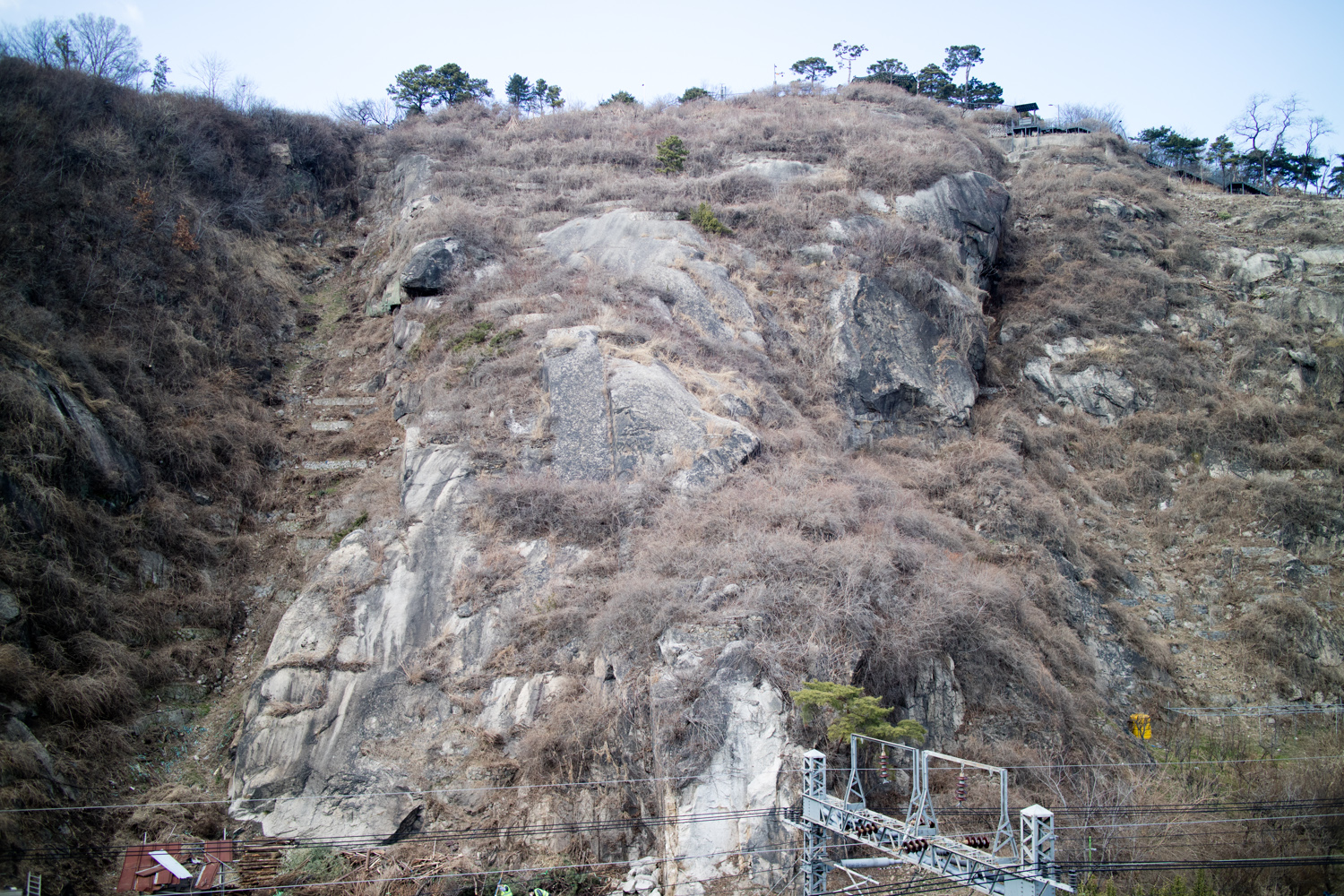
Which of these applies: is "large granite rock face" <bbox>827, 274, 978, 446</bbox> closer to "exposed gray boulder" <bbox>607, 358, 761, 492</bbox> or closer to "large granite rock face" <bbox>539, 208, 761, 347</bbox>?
"large granite rock face" <bbox>539, 208, 761, 347</bbox>

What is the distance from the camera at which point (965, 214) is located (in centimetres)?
2822

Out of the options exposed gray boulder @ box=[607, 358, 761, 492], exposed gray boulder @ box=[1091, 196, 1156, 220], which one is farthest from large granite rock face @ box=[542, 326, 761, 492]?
exposed gray boulder @ box=[1091, 196, 1156, 220]

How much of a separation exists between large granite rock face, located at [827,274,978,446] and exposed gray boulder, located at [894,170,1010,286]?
203 inches

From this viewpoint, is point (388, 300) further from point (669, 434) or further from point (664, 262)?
point (669, 434)

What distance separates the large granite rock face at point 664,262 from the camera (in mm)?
22438

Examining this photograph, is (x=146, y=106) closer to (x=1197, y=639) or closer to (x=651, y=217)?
(x=651, y=217)

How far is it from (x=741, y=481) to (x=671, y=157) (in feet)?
65.6

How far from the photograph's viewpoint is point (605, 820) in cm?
1188

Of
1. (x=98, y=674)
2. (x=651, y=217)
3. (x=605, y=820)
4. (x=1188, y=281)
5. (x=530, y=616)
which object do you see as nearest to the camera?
(x=605, y=820)

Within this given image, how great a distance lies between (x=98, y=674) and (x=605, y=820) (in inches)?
370

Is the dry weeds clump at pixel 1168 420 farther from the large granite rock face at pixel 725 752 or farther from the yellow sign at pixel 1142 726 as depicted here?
the large granite rock face at pixel 725 752

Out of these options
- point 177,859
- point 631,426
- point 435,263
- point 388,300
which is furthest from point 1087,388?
point 177,859

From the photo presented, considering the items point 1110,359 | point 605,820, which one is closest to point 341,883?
point 605,820

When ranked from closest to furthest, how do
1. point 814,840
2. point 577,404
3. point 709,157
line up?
point 814,840, point 577,404, point 709,157
